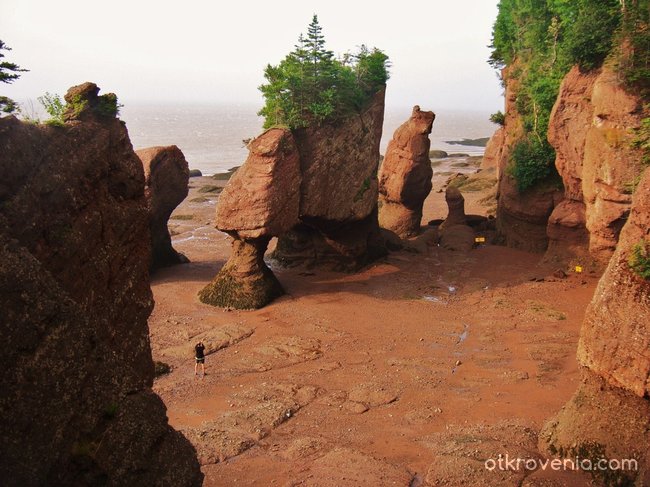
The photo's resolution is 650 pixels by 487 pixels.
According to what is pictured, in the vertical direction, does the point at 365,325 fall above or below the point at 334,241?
below

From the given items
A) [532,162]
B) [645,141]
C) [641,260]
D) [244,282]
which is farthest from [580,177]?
[641,260]

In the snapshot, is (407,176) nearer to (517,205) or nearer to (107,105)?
(517,205)

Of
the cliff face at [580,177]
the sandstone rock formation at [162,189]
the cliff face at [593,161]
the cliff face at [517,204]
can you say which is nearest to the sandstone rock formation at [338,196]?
the sandstone rock formation at [162,189]

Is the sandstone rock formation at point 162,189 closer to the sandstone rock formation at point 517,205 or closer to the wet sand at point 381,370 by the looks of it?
the wet sand at point 381,370

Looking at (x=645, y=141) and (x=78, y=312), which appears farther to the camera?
(x=645, y=141)

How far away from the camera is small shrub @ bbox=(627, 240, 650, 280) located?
11062 mm

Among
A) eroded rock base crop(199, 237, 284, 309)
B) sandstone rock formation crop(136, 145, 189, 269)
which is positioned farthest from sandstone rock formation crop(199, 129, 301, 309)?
sandstone rock formation crop(136, 145, 189, 269)

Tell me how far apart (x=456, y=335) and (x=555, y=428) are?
9.40m

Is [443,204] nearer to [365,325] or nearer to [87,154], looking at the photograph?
[365,325]

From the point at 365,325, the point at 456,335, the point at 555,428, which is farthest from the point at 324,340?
the point at 555,428

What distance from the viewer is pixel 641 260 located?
11.1 m

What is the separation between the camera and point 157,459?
25.4 ft

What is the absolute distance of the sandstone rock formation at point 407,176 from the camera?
3578cm

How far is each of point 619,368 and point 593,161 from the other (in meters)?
12.2
